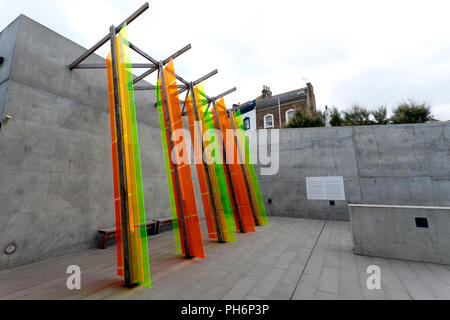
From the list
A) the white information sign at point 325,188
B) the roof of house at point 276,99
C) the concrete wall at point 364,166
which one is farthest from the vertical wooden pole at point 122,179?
the roof of house at point 276,99

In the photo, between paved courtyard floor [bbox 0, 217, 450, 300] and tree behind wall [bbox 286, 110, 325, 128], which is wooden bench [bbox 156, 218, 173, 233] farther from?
tree behind wall [bbox 286, 110, 325, 128]

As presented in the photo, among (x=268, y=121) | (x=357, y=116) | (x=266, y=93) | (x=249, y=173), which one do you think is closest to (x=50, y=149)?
(x=249, y=173)

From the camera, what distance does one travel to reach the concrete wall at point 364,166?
721cm

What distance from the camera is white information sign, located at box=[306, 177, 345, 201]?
327 inches

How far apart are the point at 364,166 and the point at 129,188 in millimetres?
8992

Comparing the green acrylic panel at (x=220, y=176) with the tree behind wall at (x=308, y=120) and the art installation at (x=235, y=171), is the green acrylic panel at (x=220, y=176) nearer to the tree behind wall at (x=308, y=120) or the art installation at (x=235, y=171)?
the art installation at (x=235, y=171)

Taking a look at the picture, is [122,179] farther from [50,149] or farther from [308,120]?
[308,120]

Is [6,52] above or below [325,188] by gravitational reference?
above

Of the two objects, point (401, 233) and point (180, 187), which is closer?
point (401, 233)

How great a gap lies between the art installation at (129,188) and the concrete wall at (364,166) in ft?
24.6

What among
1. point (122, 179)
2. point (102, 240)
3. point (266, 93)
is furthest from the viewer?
point (266, 93)

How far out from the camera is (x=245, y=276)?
3.18 m
